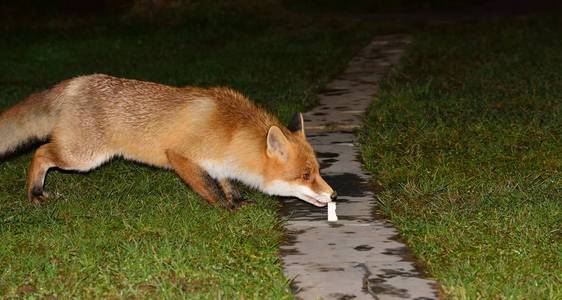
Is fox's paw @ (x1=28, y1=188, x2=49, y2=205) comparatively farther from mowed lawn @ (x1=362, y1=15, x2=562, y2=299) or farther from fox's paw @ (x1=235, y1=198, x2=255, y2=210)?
mowed lawn @ (x1=362, y1=15, x2=562, y2=299)

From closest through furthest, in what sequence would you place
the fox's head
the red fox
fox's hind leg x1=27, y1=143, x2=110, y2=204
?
the fox's head
the red fox
fox's hind leg x1=27, y1=143, x2=110, y2=204

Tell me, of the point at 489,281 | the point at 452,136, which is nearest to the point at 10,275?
the point at 489,281

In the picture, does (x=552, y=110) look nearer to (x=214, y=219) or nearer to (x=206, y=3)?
(x=214, y=219)

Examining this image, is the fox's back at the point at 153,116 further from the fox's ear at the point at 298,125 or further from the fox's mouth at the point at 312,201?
the fox's mouth at the point at 312,201

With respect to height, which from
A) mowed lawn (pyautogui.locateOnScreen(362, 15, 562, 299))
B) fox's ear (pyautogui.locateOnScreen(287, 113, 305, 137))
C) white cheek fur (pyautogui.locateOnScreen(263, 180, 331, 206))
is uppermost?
fox's ear (pyautogui.locateOnScreen(287, 113, 305, 137))

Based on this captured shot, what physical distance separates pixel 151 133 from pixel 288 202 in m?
1.21

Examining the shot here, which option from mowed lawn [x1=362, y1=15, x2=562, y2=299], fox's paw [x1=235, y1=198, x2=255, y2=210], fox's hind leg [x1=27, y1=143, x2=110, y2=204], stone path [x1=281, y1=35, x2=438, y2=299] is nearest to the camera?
stone path [x1=281, y1=35, x2=438, y2=299]

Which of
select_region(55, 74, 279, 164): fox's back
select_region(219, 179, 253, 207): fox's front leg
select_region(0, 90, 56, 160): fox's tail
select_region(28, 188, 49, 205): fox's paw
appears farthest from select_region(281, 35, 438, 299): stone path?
select_region(0, 90, 56, 160): fox's tail

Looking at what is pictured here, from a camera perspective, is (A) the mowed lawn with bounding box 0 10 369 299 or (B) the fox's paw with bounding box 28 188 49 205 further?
(B) the fox's paw with bounding box 28 188 49 205

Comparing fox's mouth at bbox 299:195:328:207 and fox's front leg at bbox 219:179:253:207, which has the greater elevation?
fox's mouth at bbox 299:195:328:207

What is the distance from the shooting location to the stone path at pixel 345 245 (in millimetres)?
5332

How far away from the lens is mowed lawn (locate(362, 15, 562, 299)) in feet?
18.7

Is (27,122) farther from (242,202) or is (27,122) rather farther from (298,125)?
(298,125)

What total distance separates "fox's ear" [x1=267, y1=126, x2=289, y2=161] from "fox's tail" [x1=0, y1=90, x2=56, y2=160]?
1904 millimetres
